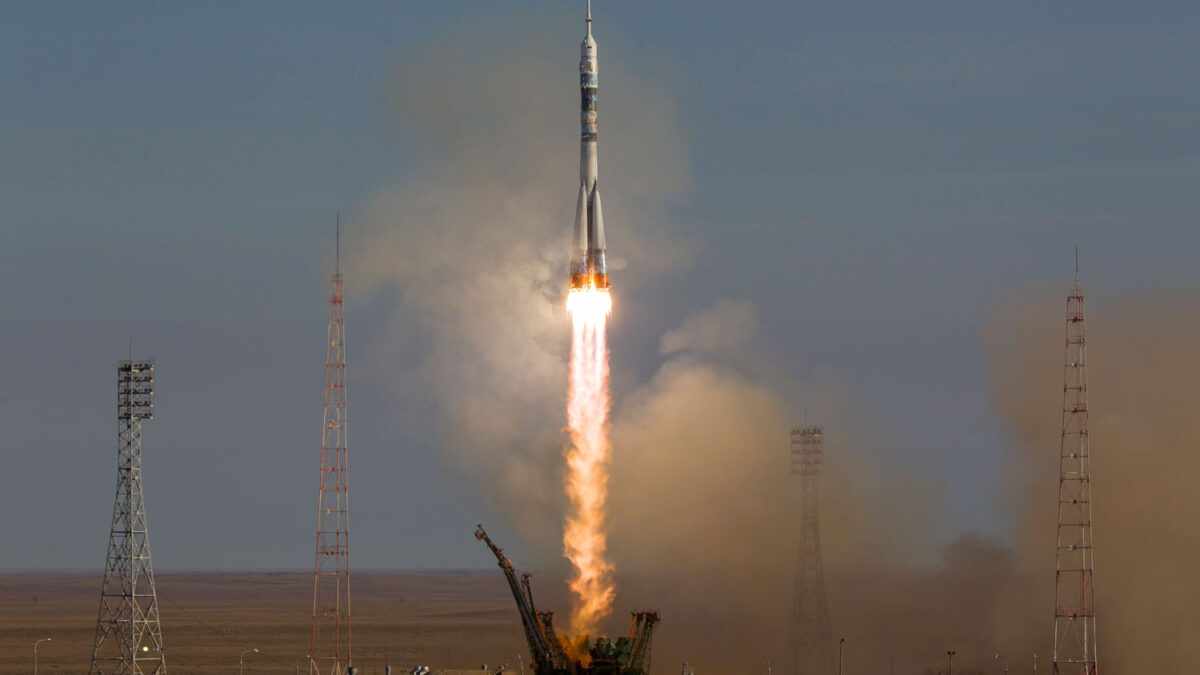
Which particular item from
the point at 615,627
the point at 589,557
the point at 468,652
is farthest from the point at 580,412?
the point at 468,652

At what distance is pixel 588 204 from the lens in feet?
326

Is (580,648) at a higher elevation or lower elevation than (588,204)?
lower

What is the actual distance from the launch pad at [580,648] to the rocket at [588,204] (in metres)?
14.6

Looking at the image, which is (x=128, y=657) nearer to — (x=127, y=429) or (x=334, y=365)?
(x=127, y=429)

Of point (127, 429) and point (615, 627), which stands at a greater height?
point (127, 429)

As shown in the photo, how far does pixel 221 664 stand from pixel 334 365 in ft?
298

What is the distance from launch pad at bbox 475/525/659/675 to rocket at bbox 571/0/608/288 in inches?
576

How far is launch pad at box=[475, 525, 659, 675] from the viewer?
99500 mm

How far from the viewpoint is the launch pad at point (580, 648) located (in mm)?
99500

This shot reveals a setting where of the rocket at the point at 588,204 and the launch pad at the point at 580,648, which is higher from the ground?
the rocket at the point at 588,204

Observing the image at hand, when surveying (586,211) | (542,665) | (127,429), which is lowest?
(542,665)

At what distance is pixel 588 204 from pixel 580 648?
2070 centimetres

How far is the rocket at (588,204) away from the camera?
324 ft

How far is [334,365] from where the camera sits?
106 metres
